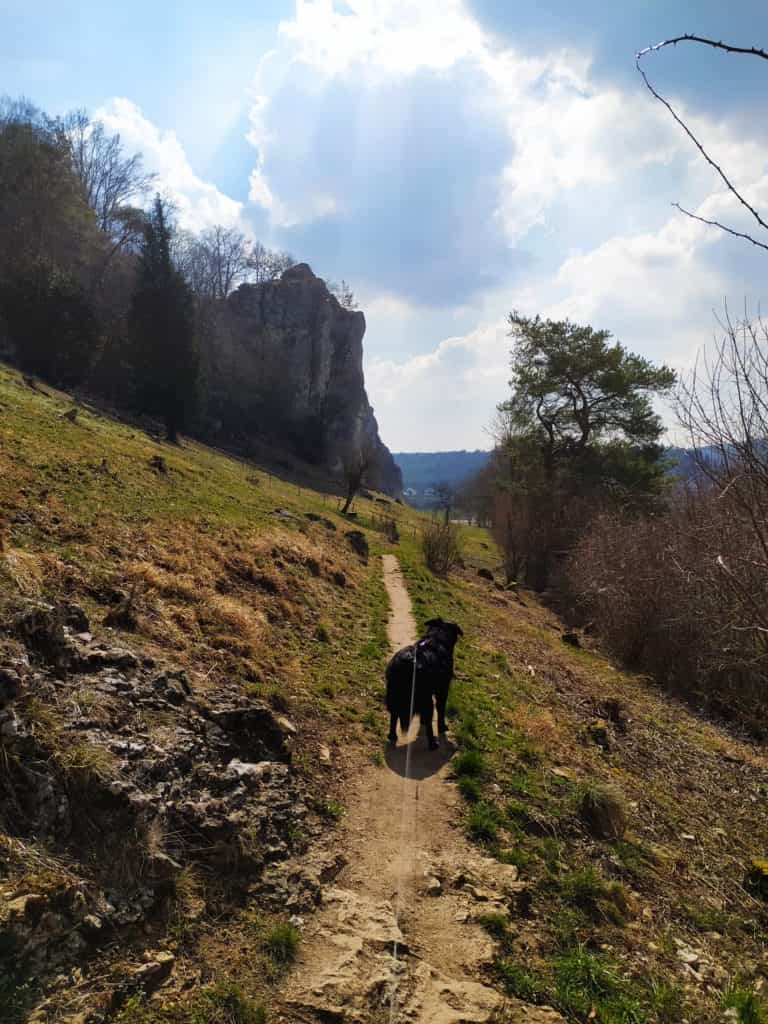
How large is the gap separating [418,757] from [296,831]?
7.12ft

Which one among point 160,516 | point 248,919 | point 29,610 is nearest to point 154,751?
point 248,919

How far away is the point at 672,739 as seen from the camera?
9344 millimetres

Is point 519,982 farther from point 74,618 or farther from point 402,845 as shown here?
point 74,618

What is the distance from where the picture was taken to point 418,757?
21.6 ft

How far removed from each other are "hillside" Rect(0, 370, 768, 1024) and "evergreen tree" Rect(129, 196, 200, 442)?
94.3 ft

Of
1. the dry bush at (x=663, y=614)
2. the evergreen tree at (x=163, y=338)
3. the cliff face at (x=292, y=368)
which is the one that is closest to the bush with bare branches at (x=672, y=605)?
the dry bush at (x=663, y=614)

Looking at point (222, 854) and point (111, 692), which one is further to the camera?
point (111, 692)

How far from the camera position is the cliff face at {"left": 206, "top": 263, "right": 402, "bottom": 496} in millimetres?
61031

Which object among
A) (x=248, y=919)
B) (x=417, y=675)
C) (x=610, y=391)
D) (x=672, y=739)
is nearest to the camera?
(x=248, y=919)

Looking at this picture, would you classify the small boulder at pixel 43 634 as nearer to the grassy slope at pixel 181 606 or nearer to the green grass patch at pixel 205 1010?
the grassy slope at pixel 181 606

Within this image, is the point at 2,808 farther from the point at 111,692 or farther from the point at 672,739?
the point at 672,739

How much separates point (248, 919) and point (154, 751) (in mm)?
1461

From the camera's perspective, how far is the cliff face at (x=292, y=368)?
6103 cm

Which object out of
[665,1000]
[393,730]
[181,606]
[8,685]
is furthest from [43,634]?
[665,1000]
